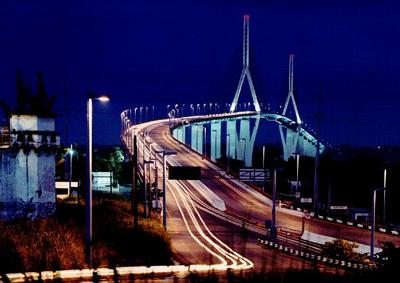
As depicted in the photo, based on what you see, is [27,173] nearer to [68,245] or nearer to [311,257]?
[68,245]

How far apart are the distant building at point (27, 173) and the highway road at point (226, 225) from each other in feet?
23.7

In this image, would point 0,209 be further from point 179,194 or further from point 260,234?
point 179,194

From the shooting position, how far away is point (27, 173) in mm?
27656

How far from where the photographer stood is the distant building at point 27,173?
27.5 metres

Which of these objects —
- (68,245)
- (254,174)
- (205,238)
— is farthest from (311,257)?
(254,174)

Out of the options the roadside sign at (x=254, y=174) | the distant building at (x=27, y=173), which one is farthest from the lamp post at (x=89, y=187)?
the roadside sign at (x=254, y=174)

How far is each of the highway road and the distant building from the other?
7.22 metres

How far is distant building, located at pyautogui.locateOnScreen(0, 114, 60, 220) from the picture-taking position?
1083 inches

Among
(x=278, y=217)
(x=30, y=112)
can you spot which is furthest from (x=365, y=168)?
(x=30, y=112)

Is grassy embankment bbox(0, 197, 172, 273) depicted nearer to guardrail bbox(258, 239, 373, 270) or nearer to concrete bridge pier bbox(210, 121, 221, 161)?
guardrail bbox(258, 239, 373, 270)

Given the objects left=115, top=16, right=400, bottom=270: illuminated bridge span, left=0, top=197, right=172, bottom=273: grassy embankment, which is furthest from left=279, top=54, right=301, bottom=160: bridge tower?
left=0, top=197, right=172, bottom=273: grassy embankment

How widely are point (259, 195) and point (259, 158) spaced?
8310 cm

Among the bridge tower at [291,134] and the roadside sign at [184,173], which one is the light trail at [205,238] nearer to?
the roadside sign at [184,173]

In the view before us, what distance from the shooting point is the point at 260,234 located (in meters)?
47.1
